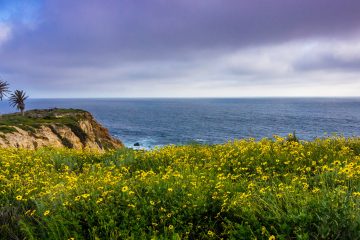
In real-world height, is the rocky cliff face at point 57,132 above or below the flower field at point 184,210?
below

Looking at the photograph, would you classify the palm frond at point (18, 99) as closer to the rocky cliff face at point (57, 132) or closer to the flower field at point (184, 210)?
the rocky cliff face at point (57, 132)

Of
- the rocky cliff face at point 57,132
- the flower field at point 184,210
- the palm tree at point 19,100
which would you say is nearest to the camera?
the flower field at point 184,210

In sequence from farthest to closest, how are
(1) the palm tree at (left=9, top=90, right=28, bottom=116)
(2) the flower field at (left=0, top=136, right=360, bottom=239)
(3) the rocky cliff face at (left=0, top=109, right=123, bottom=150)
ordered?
(1) the palm tree at (left=9, top=90, right=28, bottom=116) → (3) the rocky cliff face at (left=0, top=109, right=123, bottom=150) → (2) the flower field at (left=0, top=136, right=360, bottom=239)

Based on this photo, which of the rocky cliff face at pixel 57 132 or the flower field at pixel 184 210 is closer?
the flower field at pixel 184 210

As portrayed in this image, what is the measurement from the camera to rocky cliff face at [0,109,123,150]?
140ft

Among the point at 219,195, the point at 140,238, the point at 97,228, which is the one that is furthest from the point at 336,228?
the point at 97,228

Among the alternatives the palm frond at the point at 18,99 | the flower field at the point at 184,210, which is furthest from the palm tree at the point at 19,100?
the flower field at the point at 184,210

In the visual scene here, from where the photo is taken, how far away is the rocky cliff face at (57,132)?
4262 centimetres

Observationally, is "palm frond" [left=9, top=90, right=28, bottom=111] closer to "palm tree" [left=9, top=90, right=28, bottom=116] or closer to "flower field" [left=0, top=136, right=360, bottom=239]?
"palm tree" [left=9, top=90, right=28, bottom=116]

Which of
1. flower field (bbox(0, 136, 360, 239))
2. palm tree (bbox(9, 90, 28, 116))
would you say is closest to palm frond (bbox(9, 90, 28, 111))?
palm tree (bbox(9, 90, 28, 116))

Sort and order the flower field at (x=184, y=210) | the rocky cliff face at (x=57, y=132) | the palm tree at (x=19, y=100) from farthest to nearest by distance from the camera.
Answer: the palm tree at (x=19, y=100) → the rocky cliff face at (x=57, y=132) → the flower field at (x=184, y=210)

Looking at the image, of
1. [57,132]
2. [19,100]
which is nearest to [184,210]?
[57,132]

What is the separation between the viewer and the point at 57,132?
51.7 meters

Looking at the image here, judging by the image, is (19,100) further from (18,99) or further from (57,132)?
(57,132)
